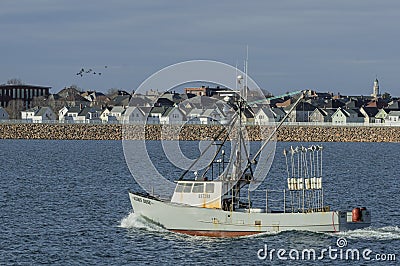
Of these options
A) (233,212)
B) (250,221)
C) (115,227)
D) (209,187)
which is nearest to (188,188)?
(209,187)

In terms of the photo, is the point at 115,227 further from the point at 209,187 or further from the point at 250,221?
the point at 250,221

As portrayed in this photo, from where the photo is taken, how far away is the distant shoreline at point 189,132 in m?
177

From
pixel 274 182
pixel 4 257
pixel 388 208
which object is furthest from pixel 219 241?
pixel 274 182

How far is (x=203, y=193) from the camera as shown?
47156 mm

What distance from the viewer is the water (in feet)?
143

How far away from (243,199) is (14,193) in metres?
18.2

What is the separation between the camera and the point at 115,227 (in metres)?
52.1

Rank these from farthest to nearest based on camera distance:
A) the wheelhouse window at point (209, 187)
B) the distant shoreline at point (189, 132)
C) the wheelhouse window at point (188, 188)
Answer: the distant shoreline at point (189, 132) < the wheelhouse window at point (188, 188) < the wheelhouse window at point (209, 187)

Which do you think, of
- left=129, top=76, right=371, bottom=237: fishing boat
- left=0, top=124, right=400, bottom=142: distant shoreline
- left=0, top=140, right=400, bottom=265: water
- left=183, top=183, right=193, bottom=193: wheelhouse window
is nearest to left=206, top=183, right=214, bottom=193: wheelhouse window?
left=129, top=76, right=371, bottom=237: fishing boat

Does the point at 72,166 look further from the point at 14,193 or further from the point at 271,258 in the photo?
the point at 271,258

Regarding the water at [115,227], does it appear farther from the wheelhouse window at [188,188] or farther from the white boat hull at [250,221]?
the wheelhouse window at [188,188]

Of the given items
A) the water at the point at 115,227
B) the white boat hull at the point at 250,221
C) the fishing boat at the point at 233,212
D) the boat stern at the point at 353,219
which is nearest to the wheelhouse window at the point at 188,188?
the fishing boat at the point at 233,212
